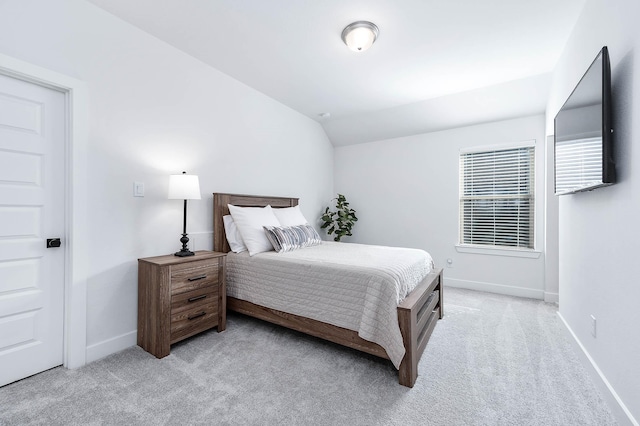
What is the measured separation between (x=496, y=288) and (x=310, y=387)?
3227 millimetres

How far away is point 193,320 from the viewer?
7.62 ft

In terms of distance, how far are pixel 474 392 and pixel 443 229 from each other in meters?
2.84

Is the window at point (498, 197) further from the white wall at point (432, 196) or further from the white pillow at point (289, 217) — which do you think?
the white pillow at point (289, 217)

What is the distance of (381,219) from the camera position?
4.82 meters

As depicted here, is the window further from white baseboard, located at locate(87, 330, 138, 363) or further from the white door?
the white door

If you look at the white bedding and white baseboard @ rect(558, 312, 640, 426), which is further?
the white bedding

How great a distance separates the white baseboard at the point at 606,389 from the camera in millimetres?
1369

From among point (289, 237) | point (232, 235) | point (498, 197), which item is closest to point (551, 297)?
point (498, 197)

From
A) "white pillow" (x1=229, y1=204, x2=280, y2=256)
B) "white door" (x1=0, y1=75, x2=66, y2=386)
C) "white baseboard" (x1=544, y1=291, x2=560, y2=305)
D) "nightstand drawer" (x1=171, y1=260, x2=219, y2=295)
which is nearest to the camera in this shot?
"white door" (x1=0, y1=75, x2=66, y2=386)

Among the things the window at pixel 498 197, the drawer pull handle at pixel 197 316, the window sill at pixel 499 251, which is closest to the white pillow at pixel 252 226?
the drawer pull handle at pixel 197 316

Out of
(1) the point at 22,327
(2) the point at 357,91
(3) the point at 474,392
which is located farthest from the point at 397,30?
(1) the point at 22,327

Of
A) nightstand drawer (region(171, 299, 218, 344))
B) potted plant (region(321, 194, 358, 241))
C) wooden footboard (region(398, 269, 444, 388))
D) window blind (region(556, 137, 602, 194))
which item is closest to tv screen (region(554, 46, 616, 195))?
window blind (region(556, 137, 602, 194))

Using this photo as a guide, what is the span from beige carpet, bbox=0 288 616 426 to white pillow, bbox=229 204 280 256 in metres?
0.86

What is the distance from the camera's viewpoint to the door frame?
1.96 metres
